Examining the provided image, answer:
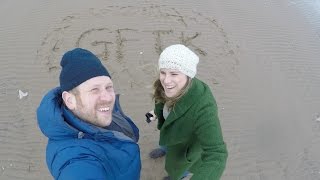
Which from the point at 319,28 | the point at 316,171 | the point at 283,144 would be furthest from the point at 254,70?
the point at 319,28

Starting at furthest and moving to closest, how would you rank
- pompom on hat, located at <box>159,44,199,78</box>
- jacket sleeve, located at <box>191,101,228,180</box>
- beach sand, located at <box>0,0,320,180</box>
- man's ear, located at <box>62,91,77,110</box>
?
beach sand, located at <box>0,0,320,180</box>, pompom on hat, located at <box>159,44,199,78</box>, jacket sleeve, located at <box>191,101,228,180</box>, man's ear, located at <box>62,91,77,110</box>

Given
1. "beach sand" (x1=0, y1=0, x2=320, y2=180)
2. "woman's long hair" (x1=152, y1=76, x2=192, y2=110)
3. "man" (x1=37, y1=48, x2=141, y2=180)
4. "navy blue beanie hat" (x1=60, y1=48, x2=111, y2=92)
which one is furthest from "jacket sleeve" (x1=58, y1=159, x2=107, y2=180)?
"beach sand" (x1=0, y1=0, x2=320, y2=180)

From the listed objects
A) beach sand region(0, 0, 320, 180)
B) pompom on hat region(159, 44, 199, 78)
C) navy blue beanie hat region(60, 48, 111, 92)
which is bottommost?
beach sand region(0, 0, 320, 180)

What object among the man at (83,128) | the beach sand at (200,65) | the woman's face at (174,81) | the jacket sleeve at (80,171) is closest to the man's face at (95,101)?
the man at (83,128)

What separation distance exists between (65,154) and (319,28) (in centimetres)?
697

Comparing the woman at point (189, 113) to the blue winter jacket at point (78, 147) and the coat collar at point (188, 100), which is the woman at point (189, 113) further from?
the blue winter jacket at point (78, 147)

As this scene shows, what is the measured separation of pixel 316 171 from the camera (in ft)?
16.5

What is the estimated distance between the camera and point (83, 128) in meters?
2.45

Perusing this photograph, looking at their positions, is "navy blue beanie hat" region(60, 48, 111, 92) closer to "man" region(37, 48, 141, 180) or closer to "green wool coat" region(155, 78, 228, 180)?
"man" region(37, 48, 141, 180)

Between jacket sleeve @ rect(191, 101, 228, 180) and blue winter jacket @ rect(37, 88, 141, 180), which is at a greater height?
blue winter jacket @ rect(37, 88, 141, 180)

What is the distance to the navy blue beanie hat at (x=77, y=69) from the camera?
2541mm

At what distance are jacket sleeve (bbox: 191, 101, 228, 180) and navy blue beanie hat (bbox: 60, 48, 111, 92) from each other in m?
0.90

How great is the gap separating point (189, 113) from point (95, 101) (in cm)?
86

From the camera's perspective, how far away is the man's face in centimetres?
→ 255
